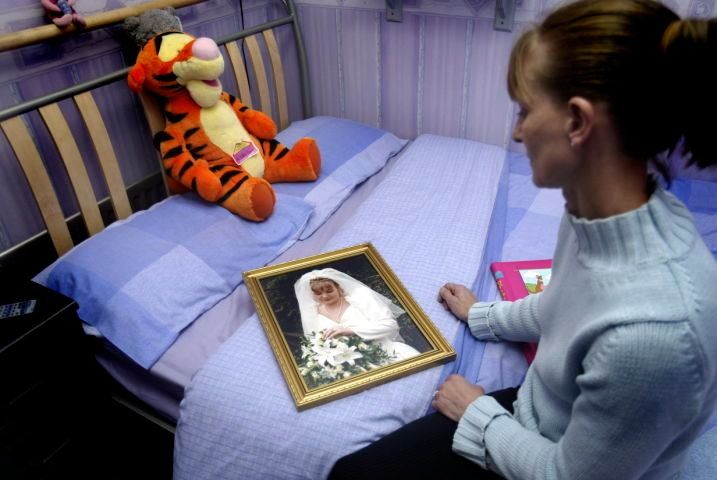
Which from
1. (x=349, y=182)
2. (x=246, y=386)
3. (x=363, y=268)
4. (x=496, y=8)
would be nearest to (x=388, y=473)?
(x=246, y=386)

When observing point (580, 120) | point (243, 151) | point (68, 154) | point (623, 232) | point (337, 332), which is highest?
point (580, 120)

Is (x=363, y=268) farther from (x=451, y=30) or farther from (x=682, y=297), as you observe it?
(x=451, y=30)

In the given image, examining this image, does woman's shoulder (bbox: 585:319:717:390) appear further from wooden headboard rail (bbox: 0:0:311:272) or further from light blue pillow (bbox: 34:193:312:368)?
wooden headboard rail (bbox: 0:0:311:272)

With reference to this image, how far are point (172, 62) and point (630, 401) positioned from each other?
1.26m

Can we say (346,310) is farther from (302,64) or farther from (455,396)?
(302,64)

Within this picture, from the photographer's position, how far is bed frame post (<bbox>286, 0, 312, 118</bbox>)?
2.05 metres

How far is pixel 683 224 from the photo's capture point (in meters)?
0.62

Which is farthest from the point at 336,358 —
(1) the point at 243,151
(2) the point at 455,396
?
(1) the point at 243,151

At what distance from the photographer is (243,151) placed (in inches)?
60.3

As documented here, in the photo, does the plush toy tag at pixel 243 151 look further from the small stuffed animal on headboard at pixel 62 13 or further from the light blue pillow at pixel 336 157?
the small stuffed animal on headboard at pixel 62 13

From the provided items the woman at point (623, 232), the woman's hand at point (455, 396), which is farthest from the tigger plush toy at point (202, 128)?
the woman at point (623, 232)

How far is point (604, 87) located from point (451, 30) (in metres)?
1.49

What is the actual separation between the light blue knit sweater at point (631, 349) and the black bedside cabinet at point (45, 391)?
0.88m

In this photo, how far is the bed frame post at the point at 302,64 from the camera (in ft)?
6.74
